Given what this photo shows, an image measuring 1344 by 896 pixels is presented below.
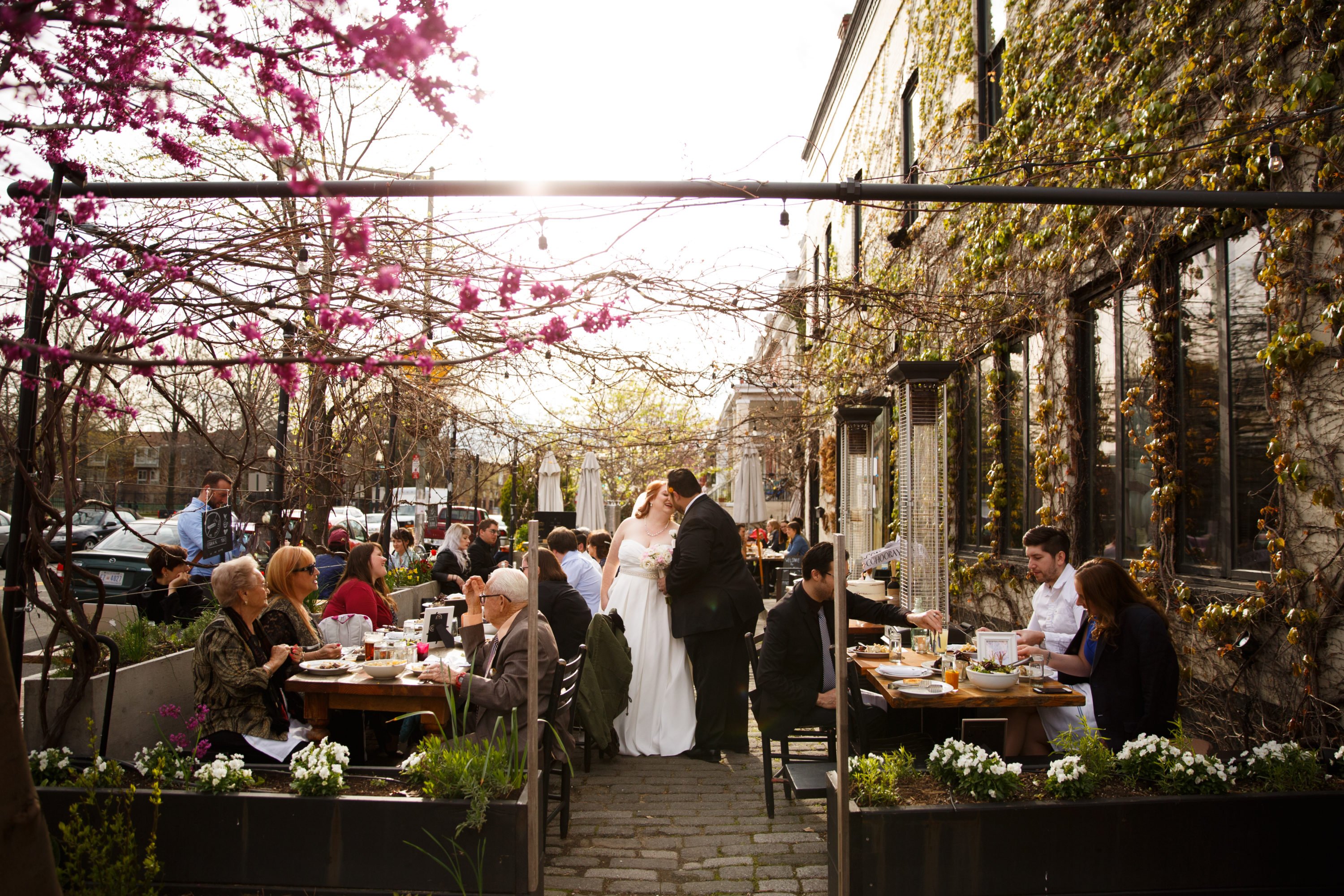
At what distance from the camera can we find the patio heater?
12273 millimetres

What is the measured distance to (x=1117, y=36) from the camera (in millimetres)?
7242

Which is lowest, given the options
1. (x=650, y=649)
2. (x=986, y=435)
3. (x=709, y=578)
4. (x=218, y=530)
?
(x=650, y=649)

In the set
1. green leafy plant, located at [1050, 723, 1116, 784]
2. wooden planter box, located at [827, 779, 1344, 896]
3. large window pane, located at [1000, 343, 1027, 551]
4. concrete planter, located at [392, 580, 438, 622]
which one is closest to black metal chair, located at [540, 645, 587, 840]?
wooden planter box, located at [827, 779, 1344, 896]

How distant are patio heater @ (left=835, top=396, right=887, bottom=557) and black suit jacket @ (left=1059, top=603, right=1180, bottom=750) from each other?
6352mm

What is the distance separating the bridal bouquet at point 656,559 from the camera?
25.3 feet

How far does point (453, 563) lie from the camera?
1202 centimetres

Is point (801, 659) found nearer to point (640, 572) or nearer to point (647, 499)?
point (640, 572)

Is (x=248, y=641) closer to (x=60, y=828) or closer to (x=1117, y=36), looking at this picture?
(x=60, y=828)

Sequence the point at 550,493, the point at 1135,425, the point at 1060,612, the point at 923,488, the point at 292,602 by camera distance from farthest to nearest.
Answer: the point at 550,493, the point at 923,488, the point at 1135,425, the point at 1060,612, the point at 292,602

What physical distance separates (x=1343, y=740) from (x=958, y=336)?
5.81m

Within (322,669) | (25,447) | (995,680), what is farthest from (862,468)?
(25,447)

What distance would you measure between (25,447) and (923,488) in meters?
7.02

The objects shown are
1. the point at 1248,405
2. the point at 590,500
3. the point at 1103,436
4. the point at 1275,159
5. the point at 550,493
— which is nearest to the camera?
the point at 1275,159

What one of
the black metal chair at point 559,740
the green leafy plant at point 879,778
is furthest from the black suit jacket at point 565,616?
the green leafy plant at point 879,778
